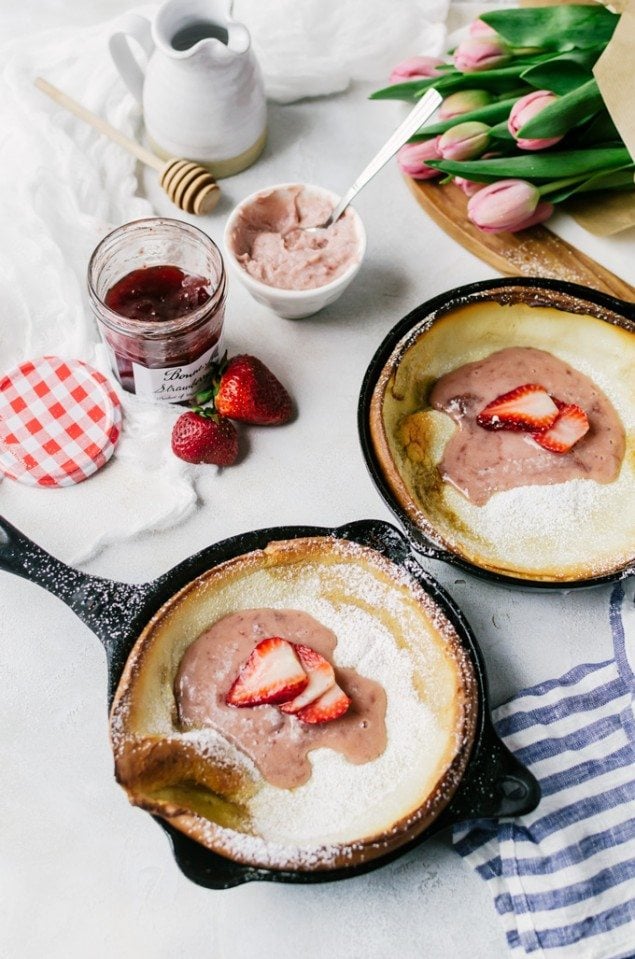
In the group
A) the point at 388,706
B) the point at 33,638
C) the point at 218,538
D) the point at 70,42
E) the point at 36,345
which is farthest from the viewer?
the point at 70,42

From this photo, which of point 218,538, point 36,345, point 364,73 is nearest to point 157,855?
point 218,538

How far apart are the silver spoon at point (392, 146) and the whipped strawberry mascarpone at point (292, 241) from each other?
1 centimetres

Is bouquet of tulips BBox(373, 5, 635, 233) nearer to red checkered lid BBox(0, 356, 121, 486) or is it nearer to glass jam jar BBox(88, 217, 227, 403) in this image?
glass jam jar BBox(88, 217, 227, 403)

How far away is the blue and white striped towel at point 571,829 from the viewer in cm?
143

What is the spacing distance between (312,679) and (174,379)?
62cm

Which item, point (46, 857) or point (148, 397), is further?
point (148, 397)

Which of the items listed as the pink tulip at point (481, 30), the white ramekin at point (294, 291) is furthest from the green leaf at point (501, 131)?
the white ramekin at point (294, 291)

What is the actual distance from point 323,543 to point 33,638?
1.82 feet

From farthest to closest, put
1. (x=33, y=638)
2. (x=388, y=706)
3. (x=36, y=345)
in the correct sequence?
(x=36, y=345)
(x=33, y=638)
(x=388, y=706)

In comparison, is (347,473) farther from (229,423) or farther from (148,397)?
(148,397)

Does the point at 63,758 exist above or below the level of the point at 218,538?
below

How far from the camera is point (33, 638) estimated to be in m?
1.64

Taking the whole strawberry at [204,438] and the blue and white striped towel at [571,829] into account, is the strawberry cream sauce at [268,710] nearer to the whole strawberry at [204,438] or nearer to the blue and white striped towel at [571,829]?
the blue and white striped towel at [571,829]

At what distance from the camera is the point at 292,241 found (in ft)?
6.14
